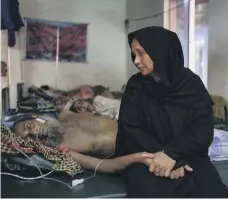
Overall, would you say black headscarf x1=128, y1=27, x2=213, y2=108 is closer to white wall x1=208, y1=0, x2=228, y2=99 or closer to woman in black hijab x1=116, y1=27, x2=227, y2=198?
woman in black hijab x1=116, y1=27, x2=227, y2=198

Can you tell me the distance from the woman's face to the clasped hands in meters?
0.42

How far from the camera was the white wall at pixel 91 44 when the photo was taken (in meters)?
4.65

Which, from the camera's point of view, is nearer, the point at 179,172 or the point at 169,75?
the point at 179,172

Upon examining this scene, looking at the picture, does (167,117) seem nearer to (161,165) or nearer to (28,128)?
(161,165)

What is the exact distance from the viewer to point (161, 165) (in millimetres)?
1463

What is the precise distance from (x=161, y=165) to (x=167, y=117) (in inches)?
9.7

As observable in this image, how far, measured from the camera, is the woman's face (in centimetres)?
161

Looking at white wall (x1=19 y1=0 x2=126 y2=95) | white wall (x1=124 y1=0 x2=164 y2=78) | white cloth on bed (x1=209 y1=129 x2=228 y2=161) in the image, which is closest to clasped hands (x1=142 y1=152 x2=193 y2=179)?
white cloth on bed (x1=209 y1=129 x2=228 y2=161)

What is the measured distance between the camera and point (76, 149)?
1.79 metres

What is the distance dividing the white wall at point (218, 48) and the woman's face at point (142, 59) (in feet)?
4.39

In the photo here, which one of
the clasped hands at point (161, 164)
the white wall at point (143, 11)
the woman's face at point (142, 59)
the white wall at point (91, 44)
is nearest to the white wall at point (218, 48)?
the white wall at point (143, 11)

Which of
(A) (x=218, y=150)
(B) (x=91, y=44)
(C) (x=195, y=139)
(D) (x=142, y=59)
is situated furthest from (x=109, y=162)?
(B) (x=91, y=44)

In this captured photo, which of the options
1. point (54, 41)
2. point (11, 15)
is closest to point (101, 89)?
point (54, 41)

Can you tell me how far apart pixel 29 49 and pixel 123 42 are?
1431mm
